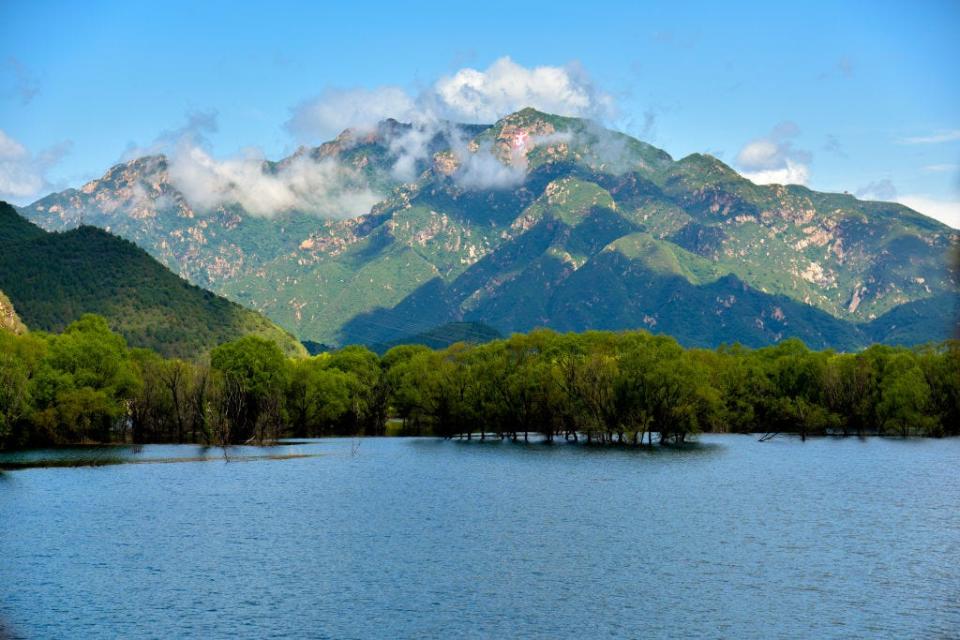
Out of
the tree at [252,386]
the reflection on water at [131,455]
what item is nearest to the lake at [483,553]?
the reflection on water at [131,455]

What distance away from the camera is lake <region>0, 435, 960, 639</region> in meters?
53.8

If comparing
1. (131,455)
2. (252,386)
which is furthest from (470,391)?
(131,455)

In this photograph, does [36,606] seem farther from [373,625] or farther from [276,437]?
[276,437]

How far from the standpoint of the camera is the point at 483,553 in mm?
72375

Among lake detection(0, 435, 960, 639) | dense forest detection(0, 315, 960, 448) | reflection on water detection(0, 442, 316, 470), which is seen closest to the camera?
lake detection(0, 435, 960, 639)

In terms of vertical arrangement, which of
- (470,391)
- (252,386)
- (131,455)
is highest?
(252,386)

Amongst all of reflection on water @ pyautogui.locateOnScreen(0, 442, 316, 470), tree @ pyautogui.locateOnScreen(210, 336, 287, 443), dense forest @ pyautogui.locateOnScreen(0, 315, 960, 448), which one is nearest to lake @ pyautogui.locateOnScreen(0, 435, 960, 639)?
reflection on water @ pyautogui.locateOnScreen(0, 442, 316, 470)

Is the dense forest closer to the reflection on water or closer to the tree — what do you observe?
the tree

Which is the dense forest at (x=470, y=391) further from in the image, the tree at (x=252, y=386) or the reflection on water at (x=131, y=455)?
the reflection on water at (x=131, y=455)

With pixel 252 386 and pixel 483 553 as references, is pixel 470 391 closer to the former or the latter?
pixel 252 386

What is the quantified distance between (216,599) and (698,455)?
10719 cm

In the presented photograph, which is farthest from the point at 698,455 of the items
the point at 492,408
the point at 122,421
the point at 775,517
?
the point at 122,421

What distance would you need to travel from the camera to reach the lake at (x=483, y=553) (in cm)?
5375

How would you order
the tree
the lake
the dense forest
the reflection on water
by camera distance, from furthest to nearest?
the tree < the dense forest < the reflection on water < the lake
